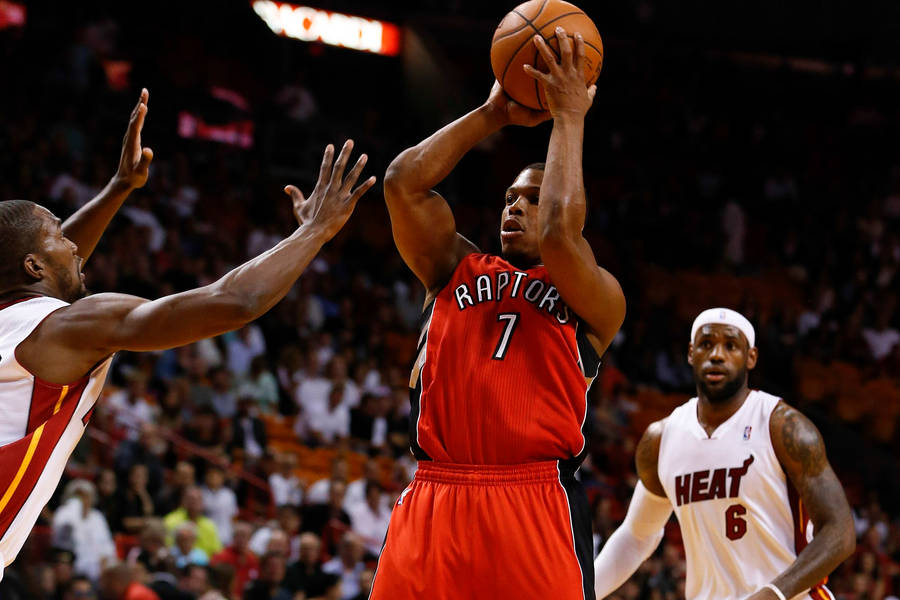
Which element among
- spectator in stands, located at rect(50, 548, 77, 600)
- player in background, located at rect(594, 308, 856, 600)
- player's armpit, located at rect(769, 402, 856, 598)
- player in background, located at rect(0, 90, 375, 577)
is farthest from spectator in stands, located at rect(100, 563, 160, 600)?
player's armpit, located at rect(769, 402, 856, 598)

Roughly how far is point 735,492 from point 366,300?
9.79 meters

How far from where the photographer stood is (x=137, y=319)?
11.5 ft

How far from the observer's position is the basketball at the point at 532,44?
394 cm

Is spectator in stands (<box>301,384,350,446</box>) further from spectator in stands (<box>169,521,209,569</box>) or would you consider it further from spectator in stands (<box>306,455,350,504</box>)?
spectator in stands (<box>169,521,209,569</box>)

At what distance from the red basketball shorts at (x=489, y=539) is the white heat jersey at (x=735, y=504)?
1474 mm

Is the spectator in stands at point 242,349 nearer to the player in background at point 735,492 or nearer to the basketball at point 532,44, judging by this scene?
the player in background at point 735,492

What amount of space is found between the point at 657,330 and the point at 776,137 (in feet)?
21.1

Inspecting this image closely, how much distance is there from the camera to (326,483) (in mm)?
10789

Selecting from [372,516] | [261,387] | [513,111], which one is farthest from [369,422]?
[513,111]

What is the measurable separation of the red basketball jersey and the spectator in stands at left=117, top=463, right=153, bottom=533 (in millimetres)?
5805

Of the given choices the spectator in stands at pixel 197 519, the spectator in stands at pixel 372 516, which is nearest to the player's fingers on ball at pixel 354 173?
the spectator in stands at pixel 197 519

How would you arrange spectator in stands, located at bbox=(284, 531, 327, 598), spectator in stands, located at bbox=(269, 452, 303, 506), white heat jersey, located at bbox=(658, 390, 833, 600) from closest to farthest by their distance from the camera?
white heat jersey, located at bbox=(658, 390, 833, 600) < spectator in stands, located at bbox=(284, 531, 327, 598) < spectator in stands, located at bbox=(269, 452, 303, 506)

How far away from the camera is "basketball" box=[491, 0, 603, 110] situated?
12.9ft

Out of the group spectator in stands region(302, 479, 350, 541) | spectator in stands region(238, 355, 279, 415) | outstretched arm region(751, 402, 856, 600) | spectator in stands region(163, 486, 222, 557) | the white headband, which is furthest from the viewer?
spectator in stands region(238, 355, 279, 415)
